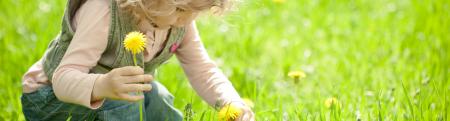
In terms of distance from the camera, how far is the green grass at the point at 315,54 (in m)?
2.46

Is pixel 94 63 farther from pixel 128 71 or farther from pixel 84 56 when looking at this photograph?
pixel 128 71

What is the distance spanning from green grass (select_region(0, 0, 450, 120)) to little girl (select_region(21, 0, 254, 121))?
0.12 m

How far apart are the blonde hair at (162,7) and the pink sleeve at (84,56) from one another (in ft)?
0.23

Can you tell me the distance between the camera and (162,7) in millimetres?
1899

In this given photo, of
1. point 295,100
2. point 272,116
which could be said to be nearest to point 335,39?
point 295,100

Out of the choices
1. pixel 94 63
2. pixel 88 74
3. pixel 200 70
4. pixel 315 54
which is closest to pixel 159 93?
pixel 200 70

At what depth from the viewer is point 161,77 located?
9.37 ft

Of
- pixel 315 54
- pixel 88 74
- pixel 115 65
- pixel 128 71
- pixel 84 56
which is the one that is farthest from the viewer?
pixel 315 54

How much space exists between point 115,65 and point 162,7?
0.91 ft

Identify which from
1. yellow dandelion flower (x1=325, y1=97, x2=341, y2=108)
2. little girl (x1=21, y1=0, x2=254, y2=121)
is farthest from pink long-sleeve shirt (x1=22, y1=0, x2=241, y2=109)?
yellow dandelion flower (x1=325, y1=97, x2=341, y2=108)

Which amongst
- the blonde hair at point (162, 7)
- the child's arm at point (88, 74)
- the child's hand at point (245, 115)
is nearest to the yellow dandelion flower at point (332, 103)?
the child's hand at point (245, 115)

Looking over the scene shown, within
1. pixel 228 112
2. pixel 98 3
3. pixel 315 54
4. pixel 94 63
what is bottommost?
pixel 315 54

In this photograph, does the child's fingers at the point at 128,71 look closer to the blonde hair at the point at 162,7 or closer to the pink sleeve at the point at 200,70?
the blonde hair at the point at 162,7

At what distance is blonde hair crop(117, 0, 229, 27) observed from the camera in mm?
1864
